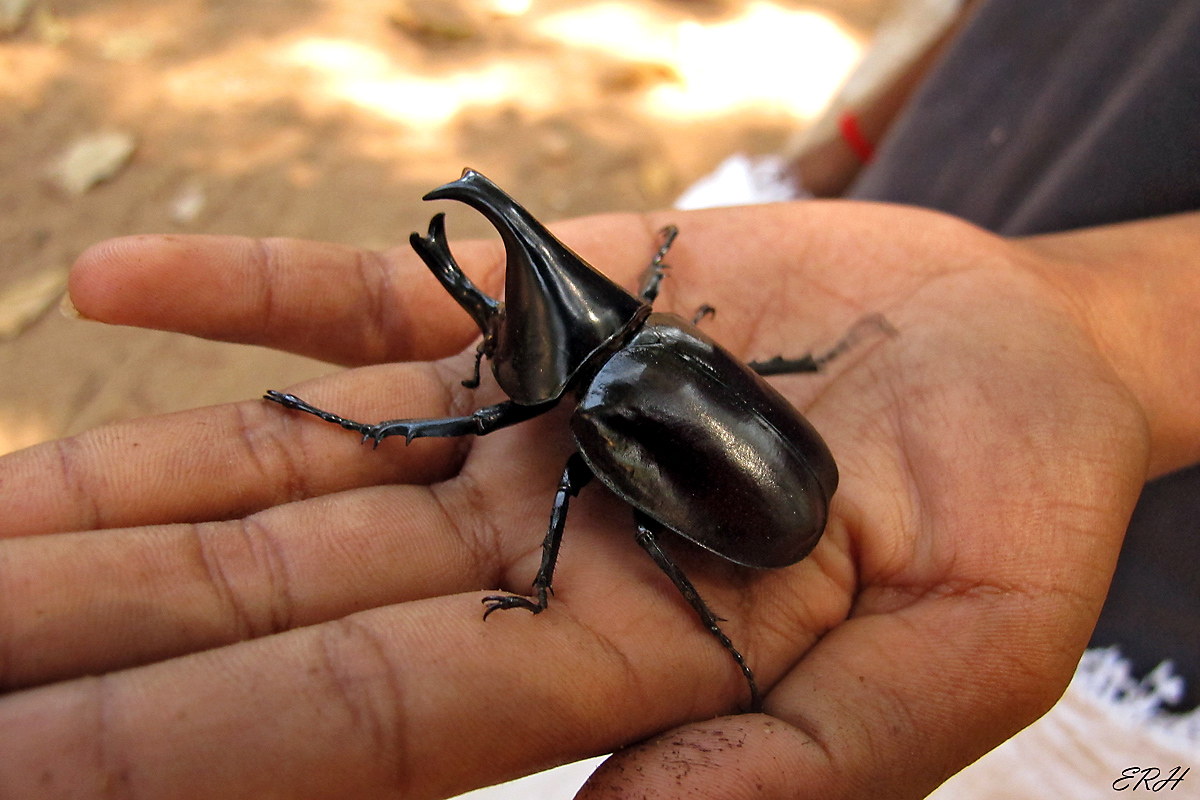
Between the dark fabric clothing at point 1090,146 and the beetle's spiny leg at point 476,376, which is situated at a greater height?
the dark fabric clothing at point 1090,146

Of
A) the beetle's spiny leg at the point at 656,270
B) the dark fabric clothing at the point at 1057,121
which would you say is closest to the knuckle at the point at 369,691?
the beetle's spiny leg at the point at 656,270

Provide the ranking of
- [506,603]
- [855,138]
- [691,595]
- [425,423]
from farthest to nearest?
[855,138] → [425,423] → [691,595] → [506,603]

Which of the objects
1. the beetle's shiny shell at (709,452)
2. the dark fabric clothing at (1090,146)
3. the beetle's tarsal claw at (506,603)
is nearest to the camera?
the beetle's tarsal claw at (506,603)

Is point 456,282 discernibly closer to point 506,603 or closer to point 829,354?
point 506,603

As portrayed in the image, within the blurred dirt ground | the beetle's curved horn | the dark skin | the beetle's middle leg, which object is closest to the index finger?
the dark skin

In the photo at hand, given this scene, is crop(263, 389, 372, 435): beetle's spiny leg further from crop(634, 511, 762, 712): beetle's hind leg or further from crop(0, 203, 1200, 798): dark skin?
crop(634, 511, 762, 712): beetle's hind leg

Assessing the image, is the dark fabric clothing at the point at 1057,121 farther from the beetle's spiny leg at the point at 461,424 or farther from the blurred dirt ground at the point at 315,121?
the beetle's spiny leg at the point at 461,424

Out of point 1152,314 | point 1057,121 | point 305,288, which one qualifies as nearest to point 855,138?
point 1057,121
